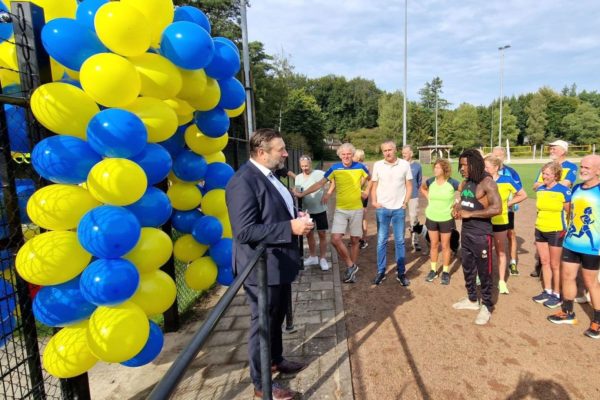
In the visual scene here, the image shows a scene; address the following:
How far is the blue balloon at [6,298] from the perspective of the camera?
92.4 inches

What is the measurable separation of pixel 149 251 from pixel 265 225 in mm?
884

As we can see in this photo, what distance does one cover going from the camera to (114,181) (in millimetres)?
2246

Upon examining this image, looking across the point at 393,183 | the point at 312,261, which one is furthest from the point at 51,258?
the point at 312,261

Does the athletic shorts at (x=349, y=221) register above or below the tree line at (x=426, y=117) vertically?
below

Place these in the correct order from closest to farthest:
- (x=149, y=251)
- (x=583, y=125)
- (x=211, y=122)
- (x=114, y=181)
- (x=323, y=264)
A: (x=114, y=181) → (x=149, y=251) → (x=211, y=122) → (x=323, y=264) → (x=583, y=125)

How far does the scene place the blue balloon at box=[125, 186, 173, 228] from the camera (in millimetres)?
2586

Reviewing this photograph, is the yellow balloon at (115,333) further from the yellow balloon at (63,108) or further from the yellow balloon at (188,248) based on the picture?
the yellow balloon at (188,248)

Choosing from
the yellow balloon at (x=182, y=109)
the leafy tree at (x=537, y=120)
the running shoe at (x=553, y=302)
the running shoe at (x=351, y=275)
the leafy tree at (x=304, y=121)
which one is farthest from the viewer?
the leafy tree at (x=537, y=120)

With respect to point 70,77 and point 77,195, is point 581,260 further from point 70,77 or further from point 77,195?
point 70,77

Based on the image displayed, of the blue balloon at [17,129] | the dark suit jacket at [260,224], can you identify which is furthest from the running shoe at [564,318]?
the blue balloon at [17,129]

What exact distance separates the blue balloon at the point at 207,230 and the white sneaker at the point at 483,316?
9.67ft

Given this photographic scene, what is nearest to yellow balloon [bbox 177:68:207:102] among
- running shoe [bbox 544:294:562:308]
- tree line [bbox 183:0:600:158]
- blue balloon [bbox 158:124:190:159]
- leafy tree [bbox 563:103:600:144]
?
blue balloon [bbox 158:124:190:159]

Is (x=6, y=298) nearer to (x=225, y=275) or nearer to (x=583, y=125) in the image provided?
(x=225, y=275)

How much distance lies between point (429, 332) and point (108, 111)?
3570 mm
